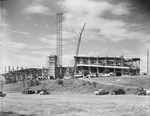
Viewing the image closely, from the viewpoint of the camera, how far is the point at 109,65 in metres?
122

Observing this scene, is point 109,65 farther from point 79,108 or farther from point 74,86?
point 79,108

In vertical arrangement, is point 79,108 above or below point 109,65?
below

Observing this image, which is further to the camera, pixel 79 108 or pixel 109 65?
pixel 109 65

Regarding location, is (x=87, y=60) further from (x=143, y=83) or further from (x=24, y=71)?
(x=143, y=83)

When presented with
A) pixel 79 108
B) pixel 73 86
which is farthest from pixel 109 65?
pixel 79 108

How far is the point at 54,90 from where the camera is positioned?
66.4 meters

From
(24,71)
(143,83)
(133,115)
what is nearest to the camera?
(133,115)

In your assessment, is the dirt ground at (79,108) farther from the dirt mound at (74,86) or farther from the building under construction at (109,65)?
the building under construction at (109,65)

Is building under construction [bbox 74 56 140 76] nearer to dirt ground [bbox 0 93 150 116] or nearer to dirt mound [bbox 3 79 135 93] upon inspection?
dirt mound [bbox 3 79 135 93]

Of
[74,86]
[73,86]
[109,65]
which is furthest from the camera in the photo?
[109,65]

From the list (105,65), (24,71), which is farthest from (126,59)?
(24,71)

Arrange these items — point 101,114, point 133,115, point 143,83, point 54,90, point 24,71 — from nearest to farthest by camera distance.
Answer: point 133,115
point 101,114
point 143,83
point 54,90
point 24,71

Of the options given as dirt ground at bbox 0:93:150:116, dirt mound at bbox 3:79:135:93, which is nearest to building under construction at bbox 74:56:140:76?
dirt mound at bbox 3:79:135:93

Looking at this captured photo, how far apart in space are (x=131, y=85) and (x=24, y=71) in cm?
7750
